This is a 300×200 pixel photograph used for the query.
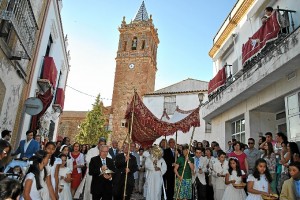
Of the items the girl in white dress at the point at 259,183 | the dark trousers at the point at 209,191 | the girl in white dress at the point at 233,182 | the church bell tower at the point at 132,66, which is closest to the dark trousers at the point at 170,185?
the dark trousers at the point at 209,191

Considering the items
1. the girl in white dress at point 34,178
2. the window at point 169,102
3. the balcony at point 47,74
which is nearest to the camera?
the girl in white dress at point 34,178

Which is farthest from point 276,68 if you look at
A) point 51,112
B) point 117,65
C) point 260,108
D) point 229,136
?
point 117,65

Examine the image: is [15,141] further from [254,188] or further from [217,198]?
[254,188]

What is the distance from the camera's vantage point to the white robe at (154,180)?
760 cm

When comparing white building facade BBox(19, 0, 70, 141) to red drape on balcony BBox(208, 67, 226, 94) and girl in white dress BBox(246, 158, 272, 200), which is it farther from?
girl in white dress BBox(246, 158, 272, 200)

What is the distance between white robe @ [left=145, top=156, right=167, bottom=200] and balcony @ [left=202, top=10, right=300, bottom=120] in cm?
429

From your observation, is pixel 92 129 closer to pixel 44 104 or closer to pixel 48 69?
pixel 44 104

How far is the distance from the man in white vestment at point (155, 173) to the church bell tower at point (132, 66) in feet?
90.9

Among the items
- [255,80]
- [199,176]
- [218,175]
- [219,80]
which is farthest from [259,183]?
[219,80]

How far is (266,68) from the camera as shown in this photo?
8.05 meters

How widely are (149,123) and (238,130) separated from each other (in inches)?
237

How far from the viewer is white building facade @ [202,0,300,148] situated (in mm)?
7610

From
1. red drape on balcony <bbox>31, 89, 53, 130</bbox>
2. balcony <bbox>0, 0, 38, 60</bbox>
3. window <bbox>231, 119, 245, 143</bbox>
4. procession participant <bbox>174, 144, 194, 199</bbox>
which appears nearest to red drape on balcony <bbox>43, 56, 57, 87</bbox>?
red drape on balcony <bbox>31, 89, 53, 130</bbox>

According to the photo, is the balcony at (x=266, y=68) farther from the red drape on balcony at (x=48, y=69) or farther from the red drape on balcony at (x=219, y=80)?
the red drape on balcony at (x=48, y=69)
